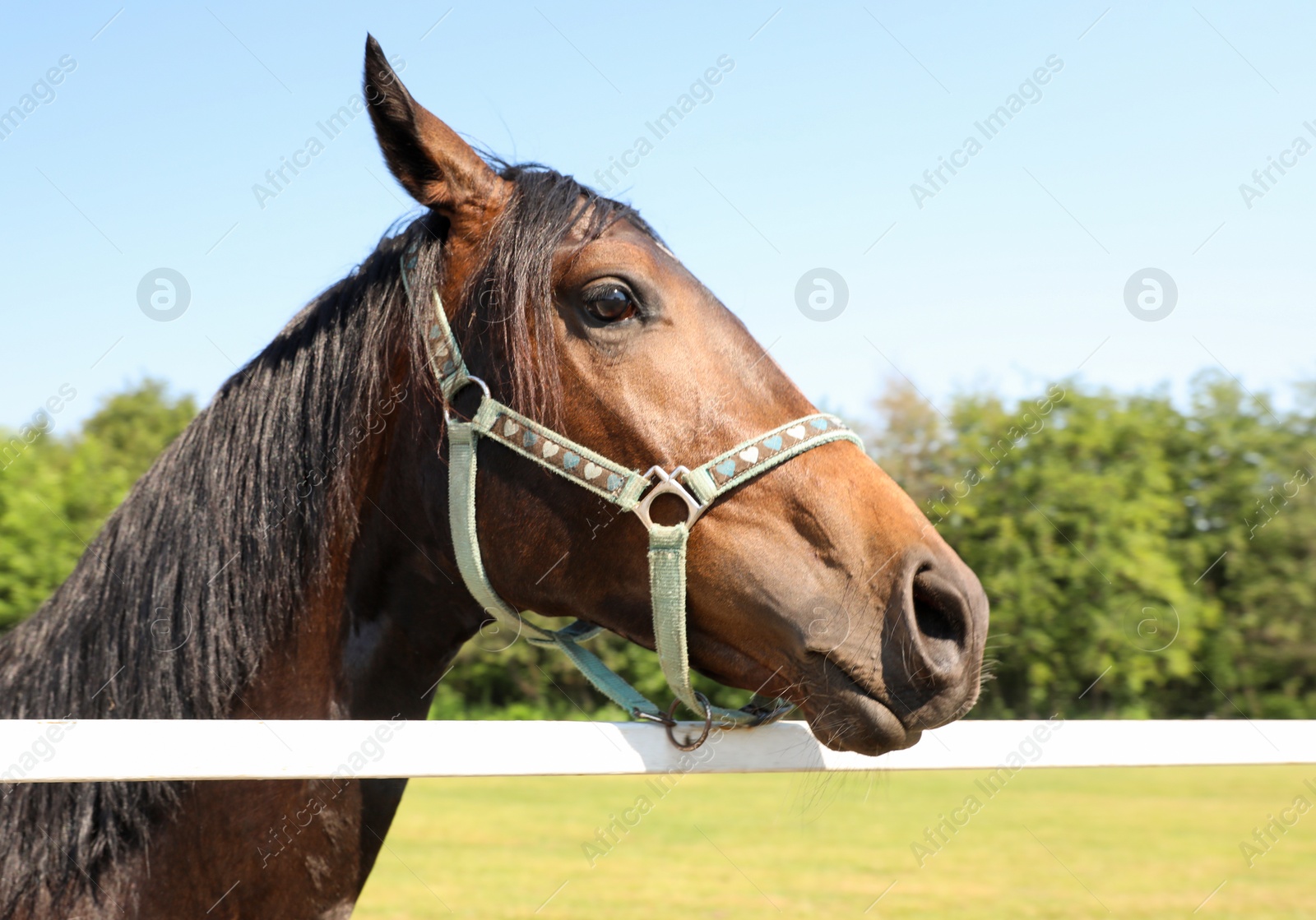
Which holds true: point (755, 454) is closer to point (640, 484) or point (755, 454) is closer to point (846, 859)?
point (640, 484)

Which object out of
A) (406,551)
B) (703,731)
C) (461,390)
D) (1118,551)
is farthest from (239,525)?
(1118,551)

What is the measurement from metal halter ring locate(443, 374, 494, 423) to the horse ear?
1.25ft

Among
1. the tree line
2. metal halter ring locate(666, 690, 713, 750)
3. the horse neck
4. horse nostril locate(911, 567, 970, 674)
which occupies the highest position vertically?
the horse neck

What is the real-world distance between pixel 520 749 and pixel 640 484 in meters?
0.53

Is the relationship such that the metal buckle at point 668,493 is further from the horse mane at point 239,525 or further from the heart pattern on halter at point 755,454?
the horse mane at point 239,525

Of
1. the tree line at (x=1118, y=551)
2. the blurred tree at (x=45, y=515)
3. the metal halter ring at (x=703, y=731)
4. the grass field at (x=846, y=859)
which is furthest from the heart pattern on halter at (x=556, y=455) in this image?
the tree line at (x=1118, y=551)

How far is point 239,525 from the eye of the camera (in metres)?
2.04

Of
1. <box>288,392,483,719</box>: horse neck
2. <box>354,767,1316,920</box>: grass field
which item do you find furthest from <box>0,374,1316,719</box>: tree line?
<box>288,392,483,719</box>: horse neck

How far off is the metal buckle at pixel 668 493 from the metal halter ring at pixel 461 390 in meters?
0.38

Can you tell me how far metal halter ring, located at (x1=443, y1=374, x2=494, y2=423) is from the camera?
1967 millimetres

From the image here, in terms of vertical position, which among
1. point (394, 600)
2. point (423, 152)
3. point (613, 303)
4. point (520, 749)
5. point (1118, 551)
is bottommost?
point (1118, 551)

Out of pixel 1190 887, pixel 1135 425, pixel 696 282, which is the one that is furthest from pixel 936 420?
pixel 696 282

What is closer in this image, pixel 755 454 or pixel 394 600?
pixel 755 454

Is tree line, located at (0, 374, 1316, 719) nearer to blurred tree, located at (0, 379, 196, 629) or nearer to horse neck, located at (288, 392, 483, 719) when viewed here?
blurred tree, located at (0, 379, 196, 629)
